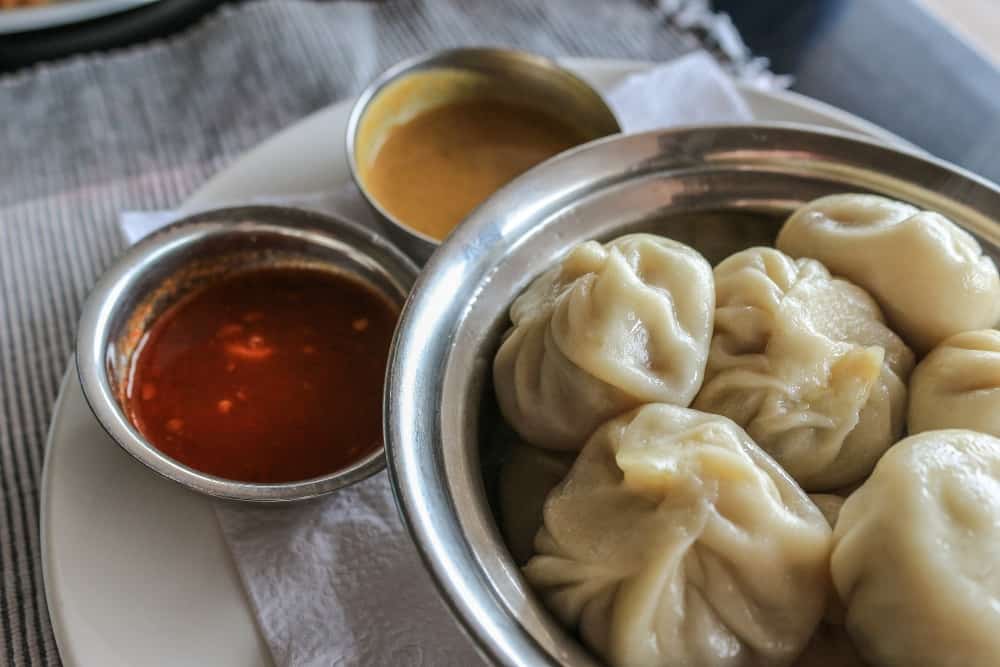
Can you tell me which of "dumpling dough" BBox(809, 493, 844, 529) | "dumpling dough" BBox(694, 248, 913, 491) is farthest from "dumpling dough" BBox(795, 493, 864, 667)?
"dumpling dough" BBox(694, 248, 913, 491)

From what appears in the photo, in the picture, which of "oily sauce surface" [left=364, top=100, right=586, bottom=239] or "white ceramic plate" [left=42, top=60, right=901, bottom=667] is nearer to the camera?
"white ceramic plate" [left=42, top=60, right=901, bottom=667]

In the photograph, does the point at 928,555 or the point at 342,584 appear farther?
the point at 342,584

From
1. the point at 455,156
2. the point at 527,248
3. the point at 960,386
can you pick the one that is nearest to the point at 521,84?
the point at 455,156

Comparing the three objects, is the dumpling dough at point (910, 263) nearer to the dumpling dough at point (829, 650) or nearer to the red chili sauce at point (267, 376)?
the dumpling dough at point (829, 650)

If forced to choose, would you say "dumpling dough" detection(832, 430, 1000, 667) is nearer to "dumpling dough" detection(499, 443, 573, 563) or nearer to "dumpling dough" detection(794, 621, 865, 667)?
"dumpling dough" detection(794, 621, 865, 667)

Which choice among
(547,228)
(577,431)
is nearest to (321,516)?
(577,431)

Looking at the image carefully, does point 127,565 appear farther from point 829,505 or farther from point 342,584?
point 829,505

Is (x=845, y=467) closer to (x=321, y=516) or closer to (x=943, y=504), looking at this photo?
(x=943, y=504)
